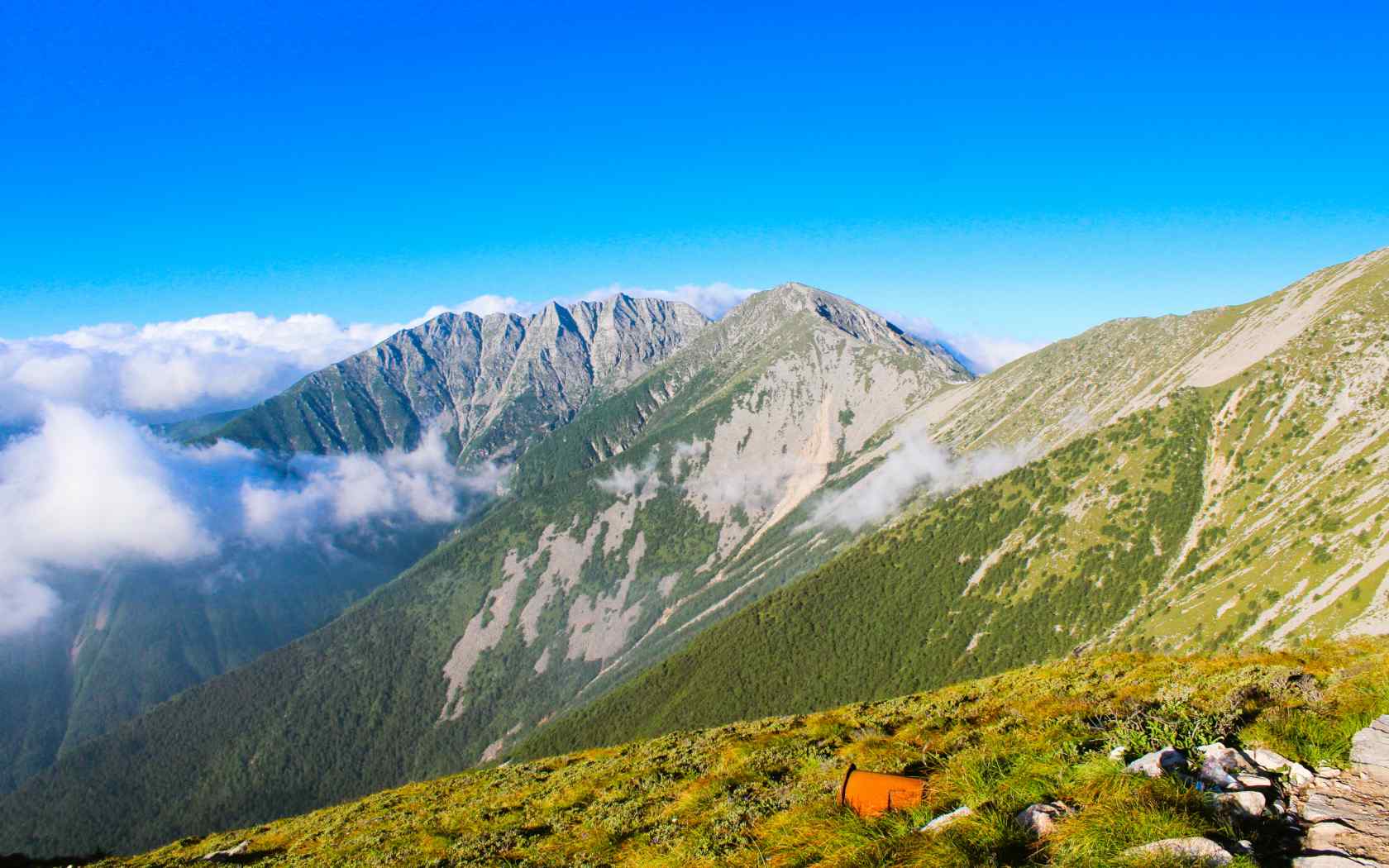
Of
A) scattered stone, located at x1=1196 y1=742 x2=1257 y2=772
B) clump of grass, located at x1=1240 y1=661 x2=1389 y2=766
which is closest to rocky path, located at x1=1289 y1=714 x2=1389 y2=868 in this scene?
clump of grass, located at x1=1240 y1=661 x2=1389 y2=766

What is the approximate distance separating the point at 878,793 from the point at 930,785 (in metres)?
0.93

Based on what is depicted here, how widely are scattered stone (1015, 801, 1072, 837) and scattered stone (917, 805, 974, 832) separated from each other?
676 millimetres

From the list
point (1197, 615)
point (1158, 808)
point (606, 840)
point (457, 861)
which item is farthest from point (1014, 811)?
point (1197, 615)

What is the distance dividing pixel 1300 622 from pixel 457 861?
11274 centimetres

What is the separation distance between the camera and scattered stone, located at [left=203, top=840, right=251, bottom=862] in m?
29.6

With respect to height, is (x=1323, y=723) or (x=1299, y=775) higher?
(x=1299, y=775)

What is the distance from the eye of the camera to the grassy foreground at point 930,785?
7938 millimetres

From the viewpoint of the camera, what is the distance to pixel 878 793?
11109 millimetres

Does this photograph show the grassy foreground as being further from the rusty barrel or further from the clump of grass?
the rusty barrel

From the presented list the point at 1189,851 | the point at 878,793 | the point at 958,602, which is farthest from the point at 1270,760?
the point at 958,602

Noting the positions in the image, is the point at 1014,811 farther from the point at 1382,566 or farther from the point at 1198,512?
the point at 1198,512

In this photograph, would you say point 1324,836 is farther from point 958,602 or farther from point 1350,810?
point 958,602

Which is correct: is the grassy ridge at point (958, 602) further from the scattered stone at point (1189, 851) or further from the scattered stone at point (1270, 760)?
the scattered stone at point (1189, 851)

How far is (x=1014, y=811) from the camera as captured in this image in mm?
8805
